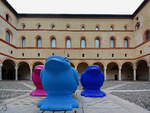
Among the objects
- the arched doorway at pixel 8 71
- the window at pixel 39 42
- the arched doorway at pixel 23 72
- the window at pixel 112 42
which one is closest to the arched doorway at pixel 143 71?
the window at pixel 112 42

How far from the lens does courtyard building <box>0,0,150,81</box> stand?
1925 centimetres

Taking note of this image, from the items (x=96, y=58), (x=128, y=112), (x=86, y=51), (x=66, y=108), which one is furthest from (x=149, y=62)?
(x=66, y=108)

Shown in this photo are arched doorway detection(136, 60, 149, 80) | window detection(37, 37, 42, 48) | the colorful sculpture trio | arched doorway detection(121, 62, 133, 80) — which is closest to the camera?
the colorful sculpture trio

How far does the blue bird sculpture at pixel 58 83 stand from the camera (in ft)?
9.89

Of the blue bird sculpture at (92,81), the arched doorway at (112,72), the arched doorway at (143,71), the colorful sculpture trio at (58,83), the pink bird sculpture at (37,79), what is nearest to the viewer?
the colorful sculpture trio at (58,83)

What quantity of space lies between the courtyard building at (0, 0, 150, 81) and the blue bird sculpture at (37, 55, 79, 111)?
16.1m

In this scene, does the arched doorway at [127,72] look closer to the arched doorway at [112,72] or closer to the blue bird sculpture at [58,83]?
the arched doorway at [112,72]

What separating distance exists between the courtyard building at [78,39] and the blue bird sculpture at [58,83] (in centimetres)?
1610

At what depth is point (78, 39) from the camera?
20156 millimetres

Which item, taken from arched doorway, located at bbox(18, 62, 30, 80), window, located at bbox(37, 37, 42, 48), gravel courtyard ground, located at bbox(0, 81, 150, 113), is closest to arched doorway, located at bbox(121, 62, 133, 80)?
gravel courtyard ground, located at bbox(0, 81, 150, 113)

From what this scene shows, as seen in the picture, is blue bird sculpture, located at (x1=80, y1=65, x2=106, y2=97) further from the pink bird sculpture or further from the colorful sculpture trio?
the pink bird sculpture

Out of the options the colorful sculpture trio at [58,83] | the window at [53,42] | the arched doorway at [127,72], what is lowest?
the arched doorway at [127,72]

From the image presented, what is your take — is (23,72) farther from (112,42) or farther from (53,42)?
(112,42)

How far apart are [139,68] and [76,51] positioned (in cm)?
1393
